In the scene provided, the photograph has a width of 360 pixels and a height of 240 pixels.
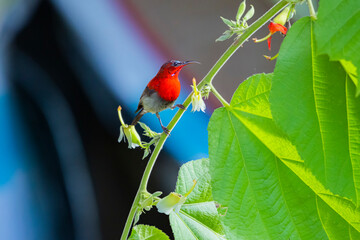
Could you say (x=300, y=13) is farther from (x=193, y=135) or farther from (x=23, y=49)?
(x=23, y=49)

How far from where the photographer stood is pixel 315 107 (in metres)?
0.20

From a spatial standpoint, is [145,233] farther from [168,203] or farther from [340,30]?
[340,30]

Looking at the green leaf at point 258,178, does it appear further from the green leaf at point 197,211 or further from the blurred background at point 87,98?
the blurred background at point 87,98

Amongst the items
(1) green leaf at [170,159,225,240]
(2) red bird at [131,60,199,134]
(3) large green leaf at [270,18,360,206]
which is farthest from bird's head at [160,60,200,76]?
(3) large green leaf at [270,18,360,206]

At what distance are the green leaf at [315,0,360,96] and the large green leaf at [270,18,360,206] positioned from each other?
0.11 ft

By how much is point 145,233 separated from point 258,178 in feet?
0.41

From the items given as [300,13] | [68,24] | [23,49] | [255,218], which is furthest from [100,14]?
[255,218]

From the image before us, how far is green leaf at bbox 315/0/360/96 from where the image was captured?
0.16 metres

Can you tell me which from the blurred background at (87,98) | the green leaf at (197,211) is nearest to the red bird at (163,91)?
the green leaf at (197,211)

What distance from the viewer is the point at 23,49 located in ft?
2.57

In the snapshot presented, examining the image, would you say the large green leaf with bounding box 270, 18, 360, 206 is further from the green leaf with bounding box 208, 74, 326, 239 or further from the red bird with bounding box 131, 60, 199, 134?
the red bird with bounding box 131, 60, 199, 134

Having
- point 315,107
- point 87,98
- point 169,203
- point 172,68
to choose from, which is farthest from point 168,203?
point 87,98

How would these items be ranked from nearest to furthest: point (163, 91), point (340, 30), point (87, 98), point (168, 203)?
point (340, 30), point (168, 203), point (163, 91), point (87, 98)

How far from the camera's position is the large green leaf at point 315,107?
0.20 meters
